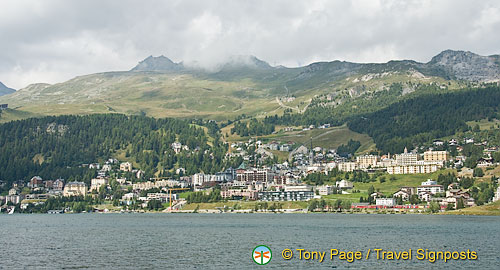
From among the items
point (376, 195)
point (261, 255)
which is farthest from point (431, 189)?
point (261, 255)

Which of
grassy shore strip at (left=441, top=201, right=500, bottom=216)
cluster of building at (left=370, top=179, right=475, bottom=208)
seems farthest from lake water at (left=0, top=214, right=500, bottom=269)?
cluster of building at (left=370, top=179, right=475, bottom=208)

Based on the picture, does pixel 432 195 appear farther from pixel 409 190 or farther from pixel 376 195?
pixel 376 195

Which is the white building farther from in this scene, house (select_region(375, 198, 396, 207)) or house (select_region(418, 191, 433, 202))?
house (select_region(375, 198, 396, 207))

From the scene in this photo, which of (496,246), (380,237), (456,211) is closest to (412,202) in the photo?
(456,211)

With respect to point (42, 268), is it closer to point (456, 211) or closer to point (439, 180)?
point (456, 211)

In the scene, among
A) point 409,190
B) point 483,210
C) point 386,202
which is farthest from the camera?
point 409,190

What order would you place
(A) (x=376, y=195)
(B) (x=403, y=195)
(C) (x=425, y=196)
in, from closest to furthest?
(C) (x=425, y=196) < (A) (x=376, y=195) < (B) (x=403, y=195)
